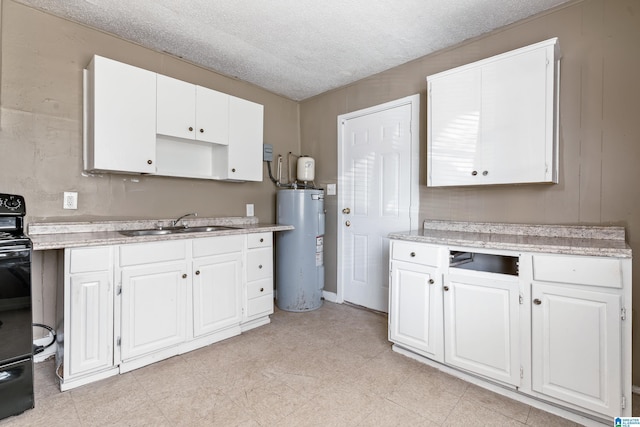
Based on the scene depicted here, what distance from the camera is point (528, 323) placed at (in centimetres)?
168

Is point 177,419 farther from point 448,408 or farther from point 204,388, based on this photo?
point 448,408

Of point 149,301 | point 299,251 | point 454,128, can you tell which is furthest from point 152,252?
point 454,128

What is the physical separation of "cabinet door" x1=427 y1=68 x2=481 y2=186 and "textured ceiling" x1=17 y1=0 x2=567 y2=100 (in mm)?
427

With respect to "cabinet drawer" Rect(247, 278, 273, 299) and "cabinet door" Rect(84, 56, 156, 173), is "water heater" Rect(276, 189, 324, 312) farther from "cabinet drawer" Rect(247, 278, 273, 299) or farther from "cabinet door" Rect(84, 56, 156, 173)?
"cabinet door" Rect(84, 56, 156, 173)

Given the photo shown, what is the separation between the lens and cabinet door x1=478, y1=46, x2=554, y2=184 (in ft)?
6.18

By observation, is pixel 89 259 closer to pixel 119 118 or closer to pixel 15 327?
pixel 15 327

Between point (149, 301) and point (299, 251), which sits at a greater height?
point (299, 251)

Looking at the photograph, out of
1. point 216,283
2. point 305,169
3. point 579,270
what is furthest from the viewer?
point 305,169

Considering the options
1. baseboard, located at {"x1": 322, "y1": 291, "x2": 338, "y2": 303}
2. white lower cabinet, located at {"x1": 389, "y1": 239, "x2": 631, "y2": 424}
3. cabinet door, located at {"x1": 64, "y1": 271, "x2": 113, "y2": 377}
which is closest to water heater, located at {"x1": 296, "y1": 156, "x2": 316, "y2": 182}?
baseboard, located at {"x1": 322, "y1": 291, "x2": 338, "y2": 303}

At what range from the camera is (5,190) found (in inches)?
78.4

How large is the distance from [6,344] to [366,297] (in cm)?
272

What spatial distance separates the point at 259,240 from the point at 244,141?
992 millimetres

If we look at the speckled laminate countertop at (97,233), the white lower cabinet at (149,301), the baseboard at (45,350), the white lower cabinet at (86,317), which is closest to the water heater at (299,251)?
the speckled laminate countertop at (97,233)

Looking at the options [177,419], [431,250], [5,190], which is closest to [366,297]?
[431,250]
